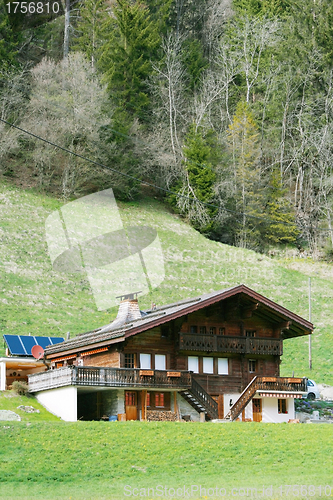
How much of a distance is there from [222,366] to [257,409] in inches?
106

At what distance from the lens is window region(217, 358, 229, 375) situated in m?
34.9

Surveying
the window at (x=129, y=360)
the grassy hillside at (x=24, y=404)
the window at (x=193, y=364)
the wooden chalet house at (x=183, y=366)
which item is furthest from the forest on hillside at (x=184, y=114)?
the grassy hillside at (x=24, y=404)

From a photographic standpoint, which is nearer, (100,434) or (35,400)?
(100,434)

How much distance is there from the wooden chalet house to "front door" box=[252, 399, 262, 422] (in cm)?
5

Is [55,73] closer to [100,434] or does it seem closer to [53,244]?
[53,244]

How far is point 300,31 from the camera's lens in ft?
262

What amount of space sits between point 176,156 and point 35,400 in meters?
47.3

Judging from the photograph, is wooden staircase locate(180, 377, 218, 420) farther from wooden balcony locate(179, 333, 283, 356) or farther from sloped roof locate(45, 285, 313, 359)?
sloped roof locate(45, 285, 313, 359)

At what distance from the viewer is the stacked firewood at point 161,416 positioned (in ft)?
102

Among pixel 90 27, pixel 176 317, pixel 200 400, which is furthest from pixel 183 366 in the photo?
pixel 90 27

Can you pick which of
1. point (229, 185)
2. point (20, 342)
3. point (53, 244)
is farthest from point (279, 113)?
point (20, 342)

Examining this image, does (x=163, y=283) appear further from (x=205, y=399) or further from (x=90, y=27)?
(x=90, y=27)

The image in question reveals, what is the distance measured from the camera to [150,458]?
22.0 metres

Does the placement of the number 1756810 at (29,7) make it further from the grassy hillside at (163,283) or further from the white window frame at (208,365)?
the white window frame at (208,365)
